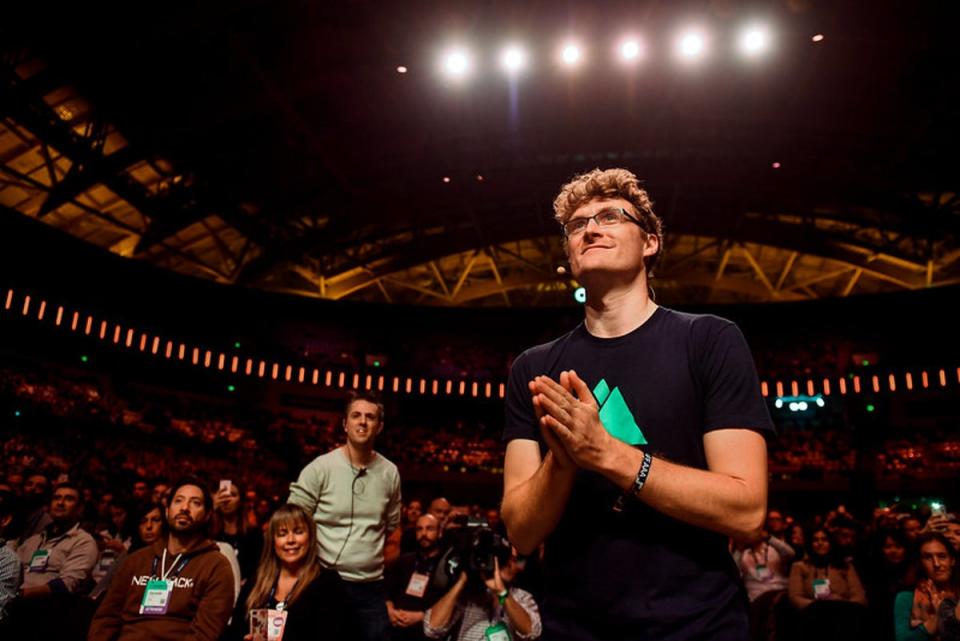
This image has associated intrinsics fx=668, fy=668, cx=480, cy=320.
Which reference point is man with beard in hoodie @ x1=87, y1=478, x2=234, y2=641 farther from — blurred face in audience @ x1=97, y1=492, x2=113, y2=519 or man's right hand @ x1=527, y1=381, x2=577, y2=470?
blurred face in audience @ x1=97, y1=492, x2=113, y2=519

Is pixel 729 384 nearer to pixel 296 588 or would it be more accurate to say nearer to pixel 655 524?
pixel 655 524

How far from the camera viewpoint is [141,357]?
21062mm

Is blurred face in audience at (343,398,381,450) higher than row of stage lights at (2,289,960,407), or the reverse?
row of stage lights at (2,289,960,407)

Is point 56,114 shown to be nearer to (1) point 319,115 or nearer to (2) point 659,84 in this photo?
(1) point 319,115

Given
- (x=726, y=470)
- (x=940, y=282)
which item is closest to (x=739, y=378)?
(x=726, y=470)

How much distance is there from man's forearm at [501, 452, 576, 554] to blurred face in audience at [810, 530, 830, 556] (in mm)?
6250

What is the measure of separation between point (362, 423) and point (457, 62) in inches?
385

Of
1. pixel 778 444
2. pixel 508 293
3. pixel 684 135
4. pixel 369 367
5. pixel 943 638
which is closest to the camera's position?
pixel 943 638

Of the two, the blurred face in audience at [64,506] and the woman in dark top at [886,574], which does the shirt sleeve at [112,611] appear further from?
the woman in dark top at [886,574]

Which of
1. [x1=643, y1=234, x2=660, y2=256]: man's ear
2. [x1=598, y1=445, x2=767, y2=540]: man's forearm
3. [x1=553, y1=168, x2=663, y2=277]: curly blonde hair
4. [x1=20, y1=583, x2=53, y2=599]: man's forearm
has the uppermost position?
[x1=553, y1=168, x2=663, y2=277]: curly blonde hair

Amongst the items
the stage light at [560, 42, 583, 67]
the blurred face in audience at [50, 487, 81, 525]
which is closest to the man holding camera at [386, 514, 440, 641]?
the blurred face in audience at [50, 487, 81, 525]

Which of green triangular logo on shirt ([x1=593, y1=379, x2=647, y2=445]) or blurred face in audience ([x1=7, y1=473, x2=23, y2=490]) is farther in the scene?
blurred face in audience ([x1=7, y1=473, x2=23, y2=490])

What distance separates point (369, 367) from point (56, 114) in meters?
11.4

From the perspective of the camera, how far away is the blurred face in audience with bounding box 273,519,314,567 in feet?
13.0
